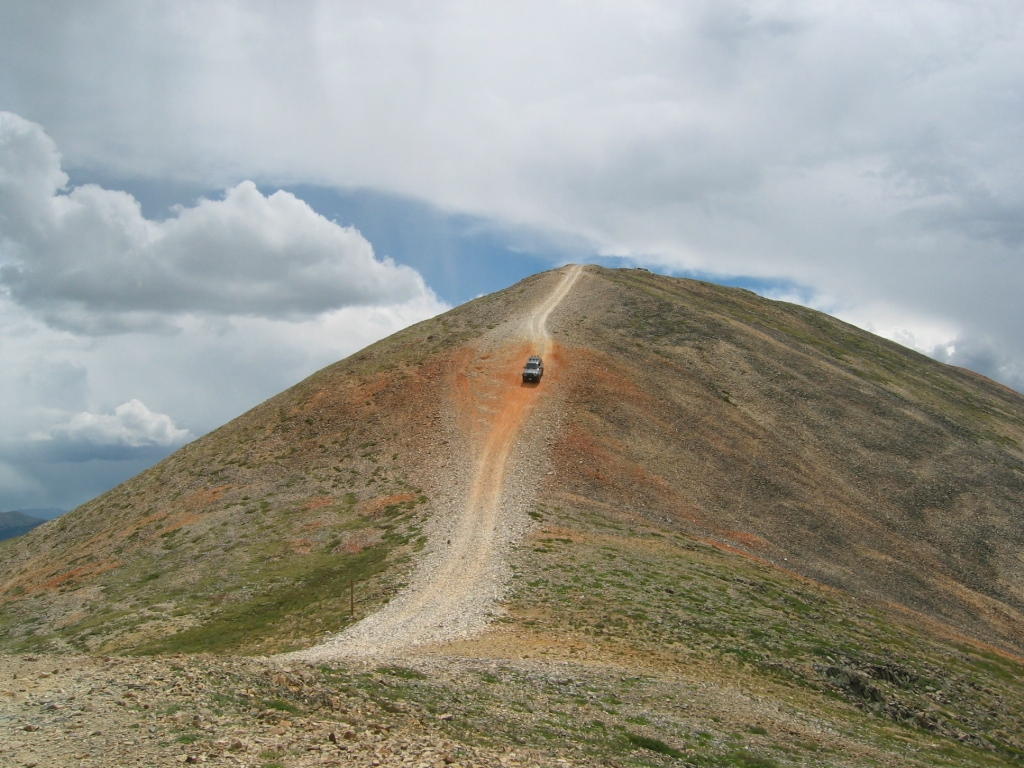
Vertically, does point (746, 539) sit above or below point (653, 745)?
above

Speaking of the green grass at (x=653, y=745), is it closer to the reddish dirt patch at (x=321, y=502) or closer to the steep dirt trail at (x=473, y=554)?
the steep dirt trail at (x=473, y=554)

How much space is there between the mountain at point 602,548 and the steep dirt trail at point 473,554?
6.9 inches

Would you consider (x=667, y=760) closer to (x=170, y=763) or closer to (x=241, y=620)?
(x=170, y=763)

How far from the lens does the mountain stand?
22.2m

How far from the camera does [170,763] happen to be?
38.5ft

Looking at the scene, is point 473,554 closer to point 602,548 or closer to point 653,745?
point 602,548

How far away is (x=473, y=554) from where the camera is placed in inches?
1341

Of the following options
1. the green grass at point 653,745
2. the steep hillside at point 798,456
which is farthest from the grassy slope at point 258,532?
the green grass at point 653,745

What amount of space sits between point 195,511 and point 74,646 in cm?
1561

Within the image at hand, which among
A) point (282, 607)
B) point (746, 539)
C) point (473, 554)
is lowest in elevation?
point (282, 607)

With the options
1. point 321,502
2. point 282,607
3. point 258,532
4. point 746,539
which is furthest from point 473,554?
point 746,539

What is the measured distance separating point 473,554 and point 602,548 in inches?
275

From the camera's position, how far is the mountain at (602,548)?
22156mm

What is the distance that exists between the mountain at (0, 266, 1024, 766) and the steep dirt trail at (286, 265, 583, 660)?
0.18 metres
